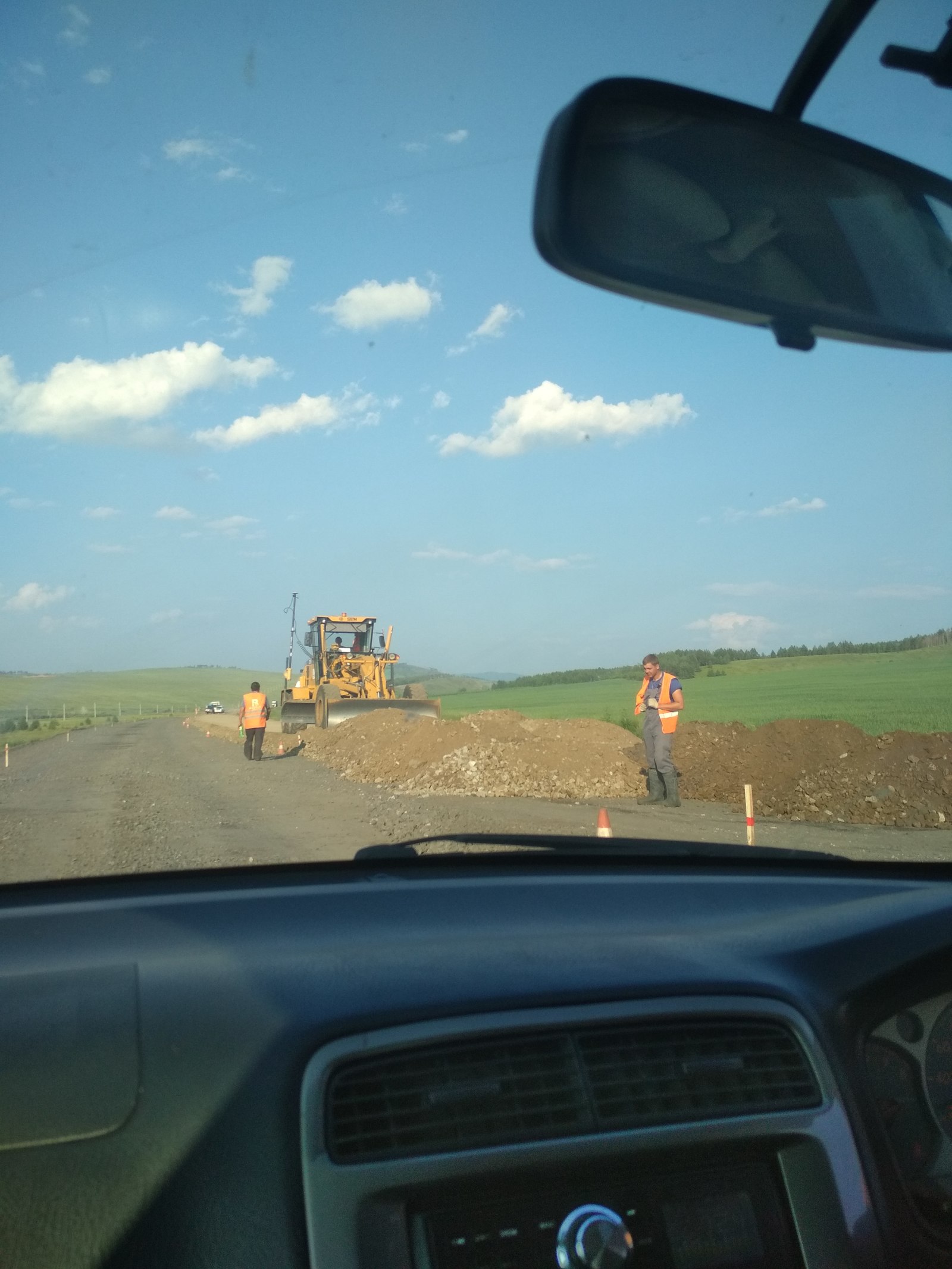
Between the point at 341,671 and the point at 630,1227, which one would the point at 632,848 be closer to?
the point at 630,1227

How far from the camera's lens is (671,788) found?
14008 mm

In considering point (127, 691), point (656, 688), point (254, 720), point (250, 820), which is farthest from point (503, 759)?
point (127, 691)

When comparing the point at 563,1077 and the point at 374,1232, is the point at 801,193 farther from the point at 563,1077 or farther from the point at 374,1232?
the point at 374,1232

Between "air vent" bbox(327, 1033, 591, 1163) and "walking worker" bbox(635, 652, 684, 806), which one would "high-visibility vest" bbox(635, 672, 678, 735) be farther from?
"air vent" bbox(327, 1033, 591, 1163)

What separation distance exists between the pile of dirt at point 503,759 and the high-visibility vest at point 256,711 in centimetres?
148

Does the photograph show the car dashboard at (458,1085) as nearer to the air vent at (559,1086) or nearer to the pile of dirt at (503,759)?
the air vent at (559,1086)

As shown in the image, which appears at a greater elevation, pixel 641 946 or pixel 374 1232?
pixel 641 946

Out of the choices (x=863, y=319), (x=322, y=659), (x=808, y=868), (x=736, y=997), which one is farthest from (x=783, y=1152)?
(x=322, y=659)

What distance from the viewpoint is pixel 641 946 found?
9.01 feet

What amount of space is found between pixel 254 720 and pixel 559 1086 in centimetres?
1626

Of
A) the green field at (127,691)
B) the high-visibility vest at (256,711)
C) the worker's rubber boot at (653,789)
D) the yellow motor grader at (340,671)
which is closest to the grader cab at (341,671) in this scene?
the yellow motor grader at (340,671)

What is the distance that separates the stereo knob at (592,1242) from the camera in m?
2.15

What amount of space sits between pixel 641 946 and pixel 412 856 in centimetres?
90

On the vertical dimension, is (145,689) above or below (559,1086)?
above
